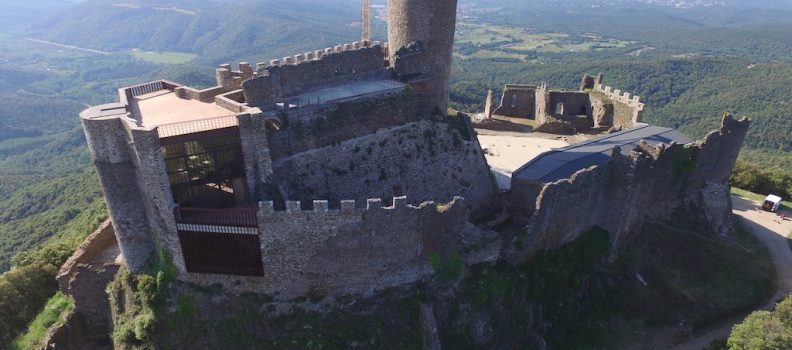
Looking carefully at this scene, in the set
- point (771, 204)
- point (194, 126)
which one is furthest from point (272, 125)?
point (771, 204)

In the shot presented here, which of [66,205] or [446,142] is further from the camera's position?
[66,205]

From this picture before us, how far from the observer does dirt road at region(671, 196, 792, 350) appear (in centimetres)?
2522

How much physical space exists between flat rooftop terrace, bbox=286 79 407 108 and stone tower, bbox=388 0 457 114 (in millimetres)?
1185

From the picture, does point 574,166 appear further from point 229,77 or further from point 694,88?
point 694,88

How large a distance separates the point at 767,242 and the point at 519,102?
20903mm

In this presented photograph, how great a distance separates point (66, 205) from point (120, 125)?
213 ft

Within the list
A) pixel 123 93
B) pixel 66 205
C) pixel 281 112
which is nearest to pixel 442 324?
pixel 281 112

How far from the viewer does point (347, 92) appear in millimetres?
25281

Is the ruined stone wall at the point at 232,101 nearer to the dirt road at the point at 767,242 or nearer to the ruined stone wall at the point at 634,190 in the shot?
the ruined stone wall at the point at 634,190

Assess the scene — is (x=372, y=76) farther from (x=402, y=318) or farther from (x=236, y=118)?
(x=402, y=318)

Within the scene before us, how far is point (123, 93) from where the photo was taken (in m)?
23.1

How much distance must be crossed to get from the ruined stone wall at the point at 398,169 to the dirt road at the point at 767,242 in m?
12.7

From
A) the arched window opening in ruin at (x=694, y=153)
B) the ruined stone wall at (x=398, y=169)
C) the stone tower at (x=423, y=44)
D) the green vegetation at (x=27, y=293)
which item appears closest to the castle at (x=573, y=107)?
the arched window opening in ruin at (x=694, y=153)

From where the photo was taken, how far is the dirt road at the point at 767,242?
82.7 feet
